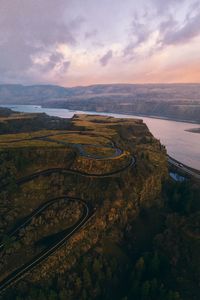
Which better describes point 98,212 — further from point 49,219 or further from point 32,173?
point 32,173

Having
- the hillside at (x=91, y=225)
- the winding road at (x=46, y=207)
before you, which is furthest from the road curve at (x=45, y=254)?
the hillside at (x=91, y=225)

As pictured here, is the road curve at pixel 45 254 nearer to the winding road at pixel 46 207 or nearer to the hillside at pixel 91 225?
the winding road at pixel 46 207

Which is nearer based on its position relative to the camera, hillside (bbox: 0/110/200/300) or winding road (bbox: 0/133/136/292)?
winding road (bbox: 0/133/136/292)

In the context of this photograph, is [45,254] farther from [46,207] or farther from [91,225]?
[91,225]

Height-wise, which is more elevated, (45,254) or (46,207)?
(46,207)

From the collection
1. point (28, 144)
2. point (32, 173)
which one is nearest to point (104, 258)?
point (32, 173)

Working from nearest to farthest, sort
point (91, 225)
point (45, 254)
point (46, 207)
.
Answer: point (45, 254) → point (91, 225) → point (46, 207)

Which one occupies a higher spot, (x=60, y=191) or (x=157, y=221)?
(x=60, y=191)

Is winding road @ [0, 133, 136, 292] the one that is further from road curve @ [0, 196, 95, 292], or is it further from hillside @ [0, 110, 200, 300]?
hillside @ [0, 110, 200, 300]

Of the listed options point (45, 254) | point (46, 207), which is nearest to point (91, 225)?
point (46, 207)

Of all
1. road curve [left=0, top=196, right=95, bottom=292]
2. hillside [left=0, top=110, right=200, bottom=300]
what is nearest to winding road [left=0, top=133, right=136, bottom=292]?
road curve [left=0, top=196, right=95, bottom=292]

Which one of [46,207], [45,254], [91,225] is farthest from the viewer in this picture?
[46,207]
